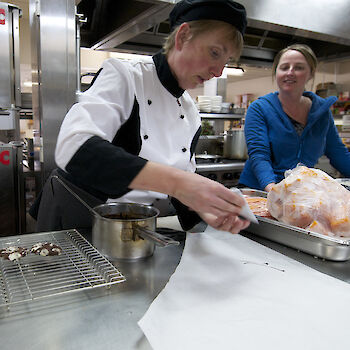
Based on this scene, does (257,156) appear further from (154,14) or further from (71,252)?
(71,252)

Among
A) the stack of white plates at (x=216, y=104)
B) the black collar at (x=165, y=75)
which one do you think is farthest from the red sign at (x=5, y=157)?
the stack of white plates at (x=216, y=104)

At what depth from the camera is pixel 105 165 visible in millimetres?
857

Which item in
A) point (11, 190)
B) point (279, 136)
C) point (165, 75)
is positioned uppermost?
point (165, 75)

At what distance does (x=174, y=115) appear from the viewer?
55.3 inches

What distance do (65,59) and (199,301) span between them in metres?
1.96

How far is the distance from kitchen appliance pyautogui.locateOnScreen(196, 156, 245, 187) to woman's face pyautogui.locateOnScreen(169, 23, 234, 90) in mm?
1880

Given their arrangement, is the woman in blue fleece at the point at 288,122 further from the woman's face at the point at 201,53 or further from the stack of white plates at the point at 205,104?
the stack of white plates at the point at 205,104

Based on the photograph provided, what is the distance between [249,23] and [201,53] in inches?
58.6

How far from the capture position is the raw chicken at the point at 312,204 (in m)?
1.06

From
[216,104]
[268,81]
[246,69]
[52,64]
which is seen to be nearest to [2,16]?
[52,64]

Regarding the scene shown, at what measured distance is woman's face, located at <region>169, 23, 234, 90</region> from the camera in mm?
1121

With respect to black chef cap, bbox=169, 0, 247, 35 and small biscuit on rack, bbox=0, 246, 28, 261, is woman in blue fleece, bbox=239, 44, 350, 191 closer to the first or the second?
black chef cap, bbox=169, 0, 247, 35

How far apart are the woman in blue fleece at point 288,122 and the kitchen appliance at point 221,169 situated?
1039mm

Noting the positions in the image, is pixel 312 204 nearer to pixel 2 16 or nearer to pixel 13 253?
pixel 13 253
